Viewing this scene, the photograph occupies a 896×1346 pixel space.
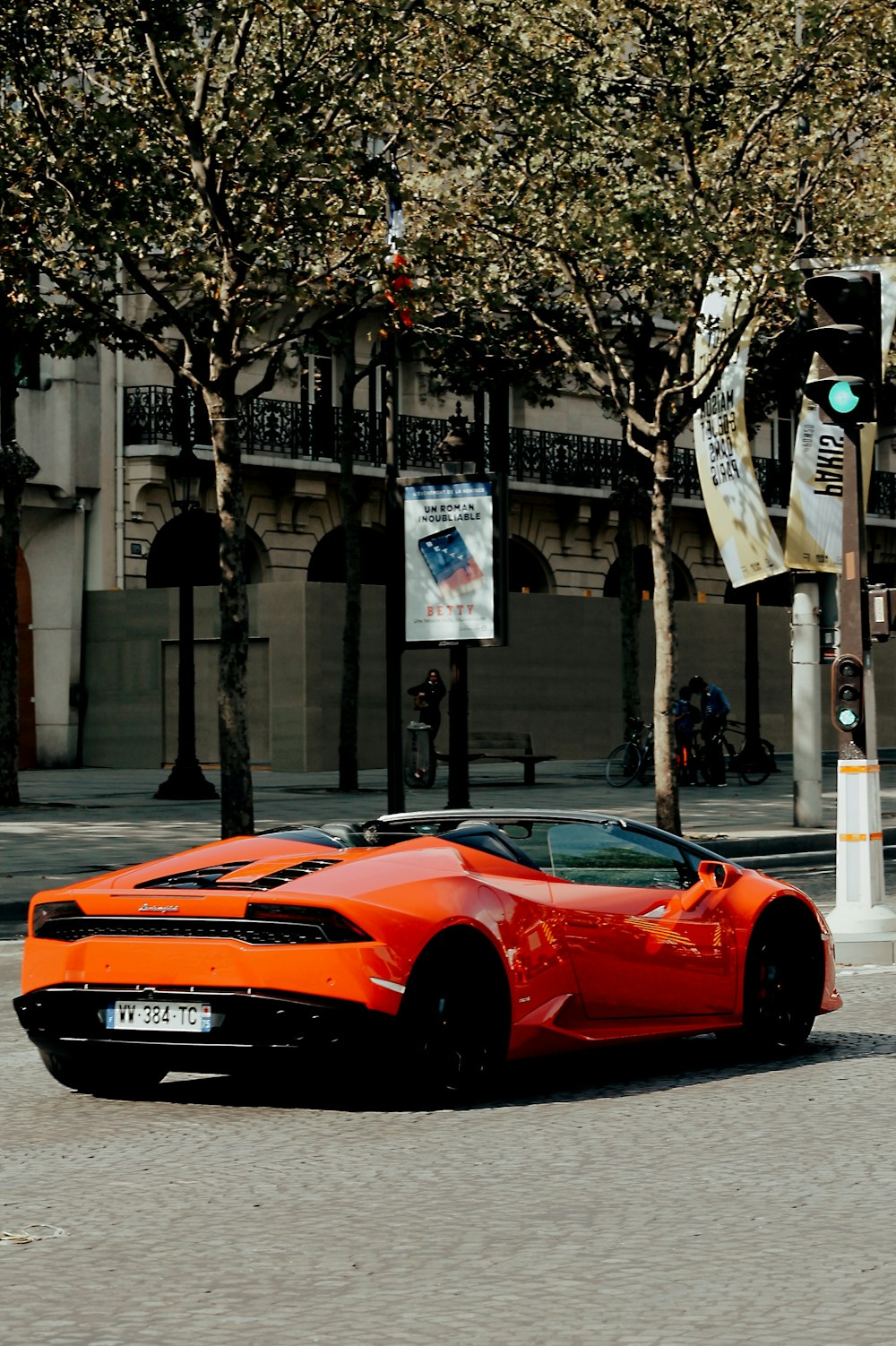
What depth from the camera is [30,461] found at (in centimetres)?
2745

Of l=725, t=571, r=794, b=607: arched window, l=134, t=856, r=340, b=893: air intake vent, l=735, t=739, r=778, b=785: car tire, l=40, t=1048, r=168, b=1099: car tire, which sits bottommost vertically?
l=40, t=1048, r=168, b=1099: car tire

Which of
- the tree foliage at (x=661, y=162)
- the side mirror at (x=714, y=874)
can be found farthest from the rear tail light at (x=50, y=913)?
the tree foliage at (x=661, y=162)

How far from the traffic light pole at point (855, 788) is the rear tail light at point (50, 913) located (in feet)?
22.0

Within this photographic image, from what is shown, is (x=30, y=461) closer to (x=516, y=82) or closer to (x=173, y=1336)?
(x=516, y=82)

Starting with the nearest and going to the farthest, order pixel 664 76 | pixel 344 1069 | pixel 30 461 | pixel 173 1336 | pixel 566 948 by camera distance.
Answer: pixel 173 1336, pixel 344 1069, pixel 566 948, pixel 664 76, pixel 30 461

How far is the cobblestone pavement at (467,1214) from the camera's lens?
5016mm

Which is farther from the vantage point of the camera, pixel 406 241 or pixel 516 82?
pixel 516 82

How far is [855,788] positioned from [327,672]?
23.3 metres

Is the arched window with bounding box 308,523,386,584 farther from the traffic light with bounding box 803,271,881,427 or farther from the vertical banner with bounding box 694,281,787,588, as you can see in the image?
the traffic light with bounding box 803,271,881,427

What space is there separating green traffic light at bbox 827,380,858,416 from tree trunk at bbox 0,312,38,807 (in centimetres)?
1430

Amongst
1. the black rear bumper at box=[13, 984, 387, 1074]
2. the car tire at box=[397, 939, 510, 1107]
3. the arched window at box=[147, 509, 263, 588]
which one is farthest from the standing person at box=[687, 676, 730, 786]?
the black rear bumper at box=[13, 984, 387, 1074]

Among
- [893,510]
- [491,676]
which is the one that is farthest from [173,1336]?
[893,510]

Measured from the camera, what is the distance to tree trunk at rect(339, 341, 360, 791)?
1180 inches

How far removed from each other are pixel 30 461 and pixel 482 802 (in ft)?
Answer: 24.0
